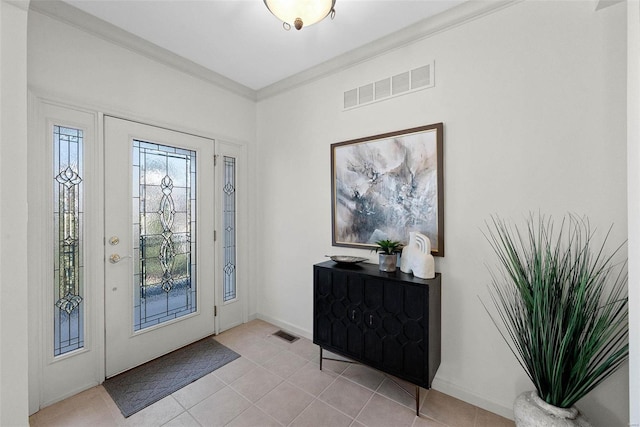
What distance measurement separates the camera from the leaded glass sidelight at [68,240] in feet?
6.43

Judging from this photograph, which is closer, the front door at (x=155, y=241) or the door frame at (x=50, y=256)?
the door frame at (x=50, y=256)

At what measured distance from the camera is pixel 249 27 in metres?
2.17

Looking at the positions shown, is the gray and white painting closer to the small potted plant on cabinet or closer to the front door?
the small potted plant on cabinet

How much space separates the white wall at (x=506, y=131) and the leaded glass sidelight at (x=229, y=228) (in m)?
1.32

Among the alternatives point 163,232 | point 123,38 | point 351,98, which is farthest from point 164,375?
point 351,98

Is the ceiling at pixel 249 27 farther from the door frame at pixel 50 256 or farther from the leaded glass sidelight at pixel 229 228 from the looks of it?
the leaded glass sidelight at pixel 229 228

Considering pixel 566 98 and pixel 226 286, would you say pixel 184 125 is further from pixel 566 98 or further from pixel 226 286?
pixel 566 98

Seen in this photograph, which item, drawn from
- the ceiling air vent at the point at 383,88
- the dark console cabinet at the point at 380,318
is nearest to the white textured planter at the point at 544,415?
the dark console cabinet at the point at 380,318

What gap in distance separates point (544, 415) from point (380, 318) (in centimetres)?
97

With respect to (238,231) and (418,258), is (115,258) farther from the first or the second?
(418,258)

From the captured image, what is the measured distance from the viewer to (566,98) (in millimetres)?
1623
